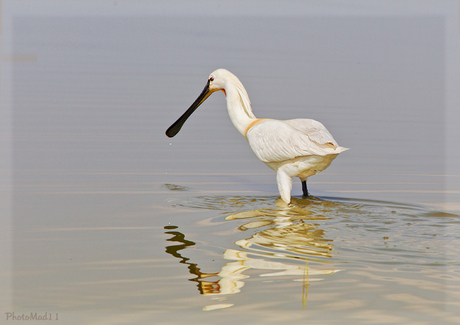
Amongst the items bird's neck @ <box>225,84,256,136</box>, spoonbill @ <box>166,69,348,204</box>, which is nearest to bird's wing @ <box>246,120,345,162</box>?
spoonbill @ <box>166,69,348,204</box>

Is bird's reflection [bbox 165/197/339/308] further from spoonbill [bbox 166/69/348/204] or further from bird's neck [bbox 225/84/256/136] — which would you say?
bird's neck [bbox 225/84/256/136]

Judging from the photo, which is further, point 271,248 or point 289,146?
point 289,146

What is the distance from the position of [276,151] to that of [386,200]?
175 cm

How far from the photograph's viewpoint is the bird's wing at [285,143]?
826cm

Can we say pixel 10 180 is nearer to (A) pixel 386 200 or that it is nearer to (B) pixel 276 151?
(B) pixel 276 151

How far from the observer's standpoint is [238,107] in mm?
9375

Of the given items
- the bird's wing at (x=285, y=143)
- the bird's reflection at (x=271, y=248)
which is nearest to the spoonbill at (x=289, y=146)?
the bird's wing at (x=285, y=143)

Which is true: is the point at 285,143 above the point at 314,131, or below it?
below

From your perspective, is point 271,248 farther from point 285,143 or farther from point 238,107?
point 238,107

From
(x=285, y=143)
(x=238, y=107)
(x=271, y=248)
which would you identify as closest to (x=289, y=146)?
(x=285, y=143)

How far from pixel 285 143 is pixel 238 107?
1240mm

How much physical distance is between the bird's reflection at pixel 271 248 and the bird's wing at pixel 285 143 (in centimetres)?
68

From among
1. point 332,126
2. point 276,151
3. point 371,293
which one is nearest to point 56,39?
point 332,126

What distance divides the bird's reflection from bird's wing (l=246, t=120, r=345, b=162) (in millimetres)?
683
